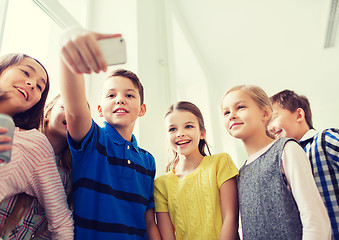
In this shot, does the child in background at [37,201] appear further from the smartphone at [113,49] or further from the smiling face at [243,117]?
the smiling face at [243,117]

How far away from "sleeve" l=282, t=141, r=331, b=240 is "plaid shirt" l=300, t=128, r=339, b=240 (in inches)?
11.9

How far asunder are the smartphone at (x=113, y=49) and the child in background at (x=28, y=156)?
13.2 inches

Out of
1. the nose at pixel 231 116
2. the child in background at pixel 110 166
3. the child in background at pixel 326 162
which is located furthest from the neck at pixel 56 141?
the child in background at pixel 326 162

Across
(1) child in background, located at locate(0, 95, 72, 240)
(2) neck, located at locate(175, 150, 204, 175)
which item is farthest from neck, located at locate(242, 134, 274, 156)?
(1) child in background, located at locate(0, 95, 72, 240)

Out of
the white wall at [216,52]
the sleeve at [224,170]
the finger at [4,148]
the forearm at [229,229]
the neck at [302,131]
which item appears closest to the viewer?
the finger at [4,148]

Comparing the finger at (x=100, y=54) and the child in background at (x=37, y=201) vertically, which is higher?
the finger at (x=100, y=54)

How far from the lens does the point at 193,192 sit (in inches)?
37.7

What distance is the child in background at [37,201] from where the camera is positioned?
0.70 m

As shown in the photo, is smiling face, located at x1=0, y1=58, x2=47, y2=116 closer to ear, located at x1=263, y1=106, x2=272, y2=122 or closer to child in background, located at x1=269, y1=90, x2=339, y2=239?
ear, located at x1=263, y1=106, x2=272, y2=122

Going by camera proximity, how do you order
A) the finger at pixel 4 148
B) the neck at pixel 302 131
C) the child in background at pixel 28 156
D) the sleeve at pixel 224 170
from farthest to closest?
1. the neck at pixel 302 131
2. the sleeve at pixel 224 170
3. the child in background at pixel 28 156
4. the finger at pixel 4 148

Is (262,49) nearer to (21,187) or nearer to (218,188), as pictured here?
(218,188)

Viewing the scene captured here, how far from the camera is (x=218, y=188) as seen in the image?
37.5 inches

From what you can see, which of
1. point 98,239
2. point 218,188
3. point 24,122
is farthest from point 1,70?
point 218,188

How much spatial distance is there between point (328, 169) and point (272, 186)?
1.18 feet
